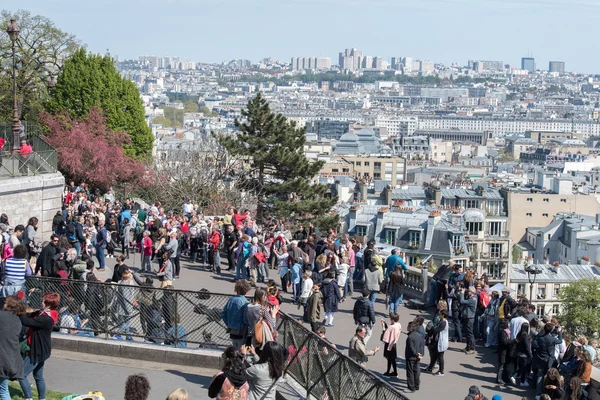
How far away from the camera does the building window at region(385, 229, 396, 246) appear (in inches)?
2105

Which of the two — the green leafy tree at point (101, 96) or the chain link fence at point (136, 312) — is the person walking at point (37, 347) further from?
the green leafy tree at point (101, 96)

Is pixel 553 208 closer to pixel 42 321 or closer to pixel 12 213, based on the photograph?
pixel 12 213

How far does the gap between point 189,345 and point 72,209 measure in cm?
993

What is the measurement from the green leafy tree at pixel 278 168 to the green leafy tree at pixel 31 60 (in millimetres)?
7890

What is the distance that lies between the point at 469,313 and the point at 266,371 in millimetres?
6477

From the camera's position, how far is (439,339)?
13555mm

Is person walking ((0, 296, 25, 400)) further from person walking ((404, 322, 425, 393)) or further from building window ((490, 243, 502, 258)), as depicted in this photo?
building window ((490, 243, 502, 258))

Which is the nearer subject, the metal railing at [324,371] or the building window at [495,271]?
the metal railing at [324,371]

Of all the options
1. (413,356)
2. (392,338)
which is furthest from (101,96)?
(413,356)

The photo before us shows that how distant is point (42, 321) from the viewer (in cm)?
1013

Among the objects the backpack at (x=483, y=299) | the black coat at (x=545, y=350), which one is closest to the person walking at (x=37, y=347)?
the black coat at (x=545, y=350)

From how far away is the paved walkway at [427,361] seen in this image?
13430 mm

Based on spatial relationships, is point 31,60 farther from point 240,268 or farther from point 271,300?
point 271,300

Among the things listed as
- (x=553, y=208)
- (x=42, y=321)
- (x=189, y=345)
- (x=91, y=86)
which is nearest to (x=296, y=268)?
(x=189, y=345)
